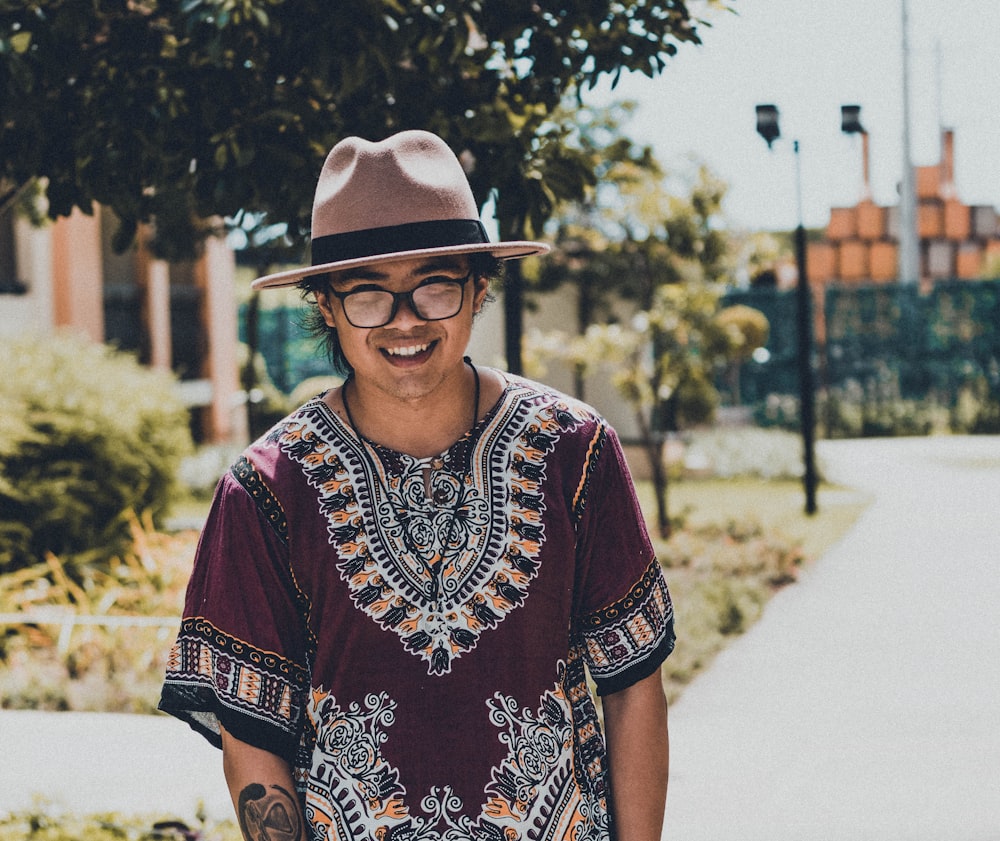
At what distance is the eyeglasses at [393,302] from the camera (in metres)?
2.04

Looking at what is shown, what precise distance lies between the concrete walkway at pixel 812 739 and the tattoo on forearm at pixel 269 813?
3.11 metres

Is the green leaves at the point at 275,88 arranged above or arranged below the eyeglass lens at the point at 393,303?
above

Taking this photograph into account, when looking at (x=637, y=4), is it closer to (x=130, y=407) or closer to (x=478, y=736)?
(x=478, y=736)

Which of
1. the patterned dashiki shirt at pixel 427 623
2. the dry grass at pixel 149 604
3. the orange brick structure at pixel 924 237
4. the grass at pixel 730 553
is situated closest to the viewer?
the patterned dashiki shirt at pixel 427 623

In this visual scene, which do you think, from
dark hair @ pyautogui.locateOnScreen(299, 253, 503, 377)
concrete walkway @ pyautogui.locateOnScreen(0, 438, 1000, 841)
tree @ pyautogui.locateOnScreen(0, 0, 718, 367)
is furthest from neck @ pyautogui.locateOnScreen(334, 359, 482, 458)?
concrete walkway @ pyautogui.locateOnScreen(0, 438, 1000, 841)

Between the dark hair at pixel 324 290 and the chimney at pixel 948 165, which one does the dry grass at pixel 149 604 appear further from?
the chimney at pixel 948 165

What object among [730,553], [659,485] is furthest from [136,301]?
[730,553]

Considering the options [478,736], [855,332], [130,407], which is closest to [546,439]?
[478,736]

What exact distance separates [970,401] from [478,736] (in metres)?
26.3

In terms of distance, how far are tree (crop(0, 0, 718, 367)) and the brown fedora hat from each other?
1.20 meters

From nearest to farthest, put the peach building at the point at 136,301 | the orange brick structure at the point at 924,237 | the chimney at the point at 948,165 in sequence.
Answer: the peach building at the point at 136,301
the orange brick structure at the point at 924,237
the chimney at the point at 948,165

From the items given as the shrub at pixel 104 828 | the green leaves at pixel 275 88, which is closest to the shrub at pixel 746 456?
the shrub at pixel 104 828

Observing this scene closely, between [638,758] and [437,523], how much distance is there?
1.62 ft

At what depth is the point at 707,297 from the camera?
42.4ft
